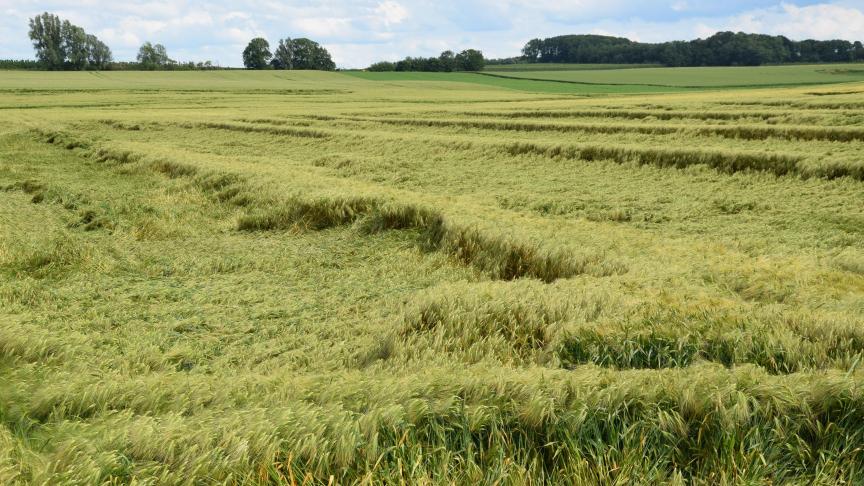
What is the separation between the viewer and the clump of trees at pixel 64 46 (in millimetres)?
119500

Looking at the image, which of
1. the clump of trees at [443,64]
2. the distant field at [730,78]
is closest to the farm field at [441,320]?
the distant field at [730,78]

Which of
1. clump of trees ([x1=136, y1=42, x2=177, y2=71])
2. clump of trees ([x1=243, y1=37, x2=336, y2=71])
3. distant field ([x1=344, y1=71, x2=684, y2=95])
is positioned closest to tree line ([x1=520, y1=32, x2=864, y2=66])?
distant field ([x1=344, y1=71, x2=684, y2=95])

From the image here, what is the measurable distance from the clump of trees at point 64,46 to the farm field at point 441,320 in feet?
403

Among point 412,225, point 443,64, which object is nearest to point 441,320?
point 412,225

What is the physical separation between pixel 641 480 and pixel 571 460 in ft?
0.98

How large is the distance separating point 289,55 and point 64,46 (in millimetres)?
43836

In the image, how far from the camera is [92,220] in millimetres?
10586

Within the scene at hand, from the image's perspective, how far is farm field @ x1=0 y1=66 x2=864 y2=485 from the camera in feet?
9.11

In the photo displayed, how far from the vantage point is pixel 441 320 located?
5660 millimetres

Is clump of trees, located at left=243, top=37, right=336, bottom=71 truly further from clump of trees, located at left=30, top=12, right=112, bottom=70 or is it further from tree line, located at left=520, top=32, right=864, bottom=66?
tree line, located at left=520, top=32, right=864, bottom=66

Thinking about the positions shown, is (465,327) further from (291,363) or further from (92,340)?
(92,340)

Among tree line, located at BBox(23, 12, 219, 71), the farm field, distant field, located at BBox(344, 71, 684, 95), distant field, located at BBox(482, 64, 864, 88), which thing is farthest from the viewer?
tree line, located at BBox(23, 12, 219, 71)

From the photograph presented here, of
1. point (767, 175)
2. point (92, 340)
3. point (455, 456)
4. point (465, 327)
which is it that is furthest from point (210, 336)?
point (767, 175)

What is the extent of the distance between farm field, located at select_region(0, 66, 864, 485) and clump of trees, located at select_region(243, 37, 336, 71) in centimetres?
12793
